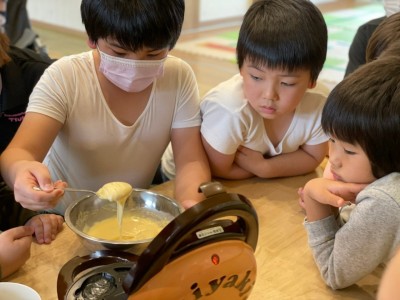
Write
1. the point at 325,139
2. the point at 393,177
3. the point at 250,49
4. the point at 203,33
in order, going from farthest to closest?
1. the point at 203,33
2. the point at 325,139
3. the point at 250,49
4. the point at 393,177

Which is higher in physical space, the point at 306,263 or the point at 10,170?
the point at 10,170

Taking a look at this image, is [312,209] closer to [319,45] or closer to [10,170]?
[319,45]

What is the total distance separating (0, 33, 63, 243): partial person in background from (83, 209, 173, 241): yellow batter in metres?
0.18

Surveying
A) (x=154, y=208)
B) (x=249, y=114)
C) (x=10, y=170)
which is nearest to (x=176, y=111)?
(x=249, y=114)

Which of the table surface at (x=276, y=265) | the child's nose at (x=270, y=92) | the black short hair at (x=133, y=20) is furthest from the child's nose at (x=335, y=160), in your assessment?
the black short hair at (x=133, y=20)

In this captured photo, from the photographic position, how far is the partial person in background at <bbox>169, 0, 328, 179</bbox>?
128 centimetres

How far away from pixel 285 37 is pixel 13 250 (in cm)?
80

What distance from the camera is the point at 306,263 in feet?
3.48

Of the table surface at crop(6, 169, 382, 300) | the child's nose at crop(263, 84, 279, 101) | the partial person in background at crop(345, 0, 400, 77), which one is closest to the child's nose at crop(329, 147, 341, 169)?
the table surface at crop(6, 169, 382, 300)

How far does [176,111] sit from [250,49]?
0.26 m

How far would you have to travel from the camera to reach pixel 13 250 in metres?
0.94

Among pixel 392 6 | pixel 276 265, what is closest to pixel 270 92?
pixel 276 265

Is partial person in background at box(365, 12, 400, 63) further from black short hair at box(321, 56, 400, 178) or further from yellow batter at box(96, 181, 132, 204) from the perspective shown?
yellow batter at box(96, 181, 132, 204)

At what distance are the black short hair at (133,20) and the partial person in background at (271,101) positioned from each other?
27cm
